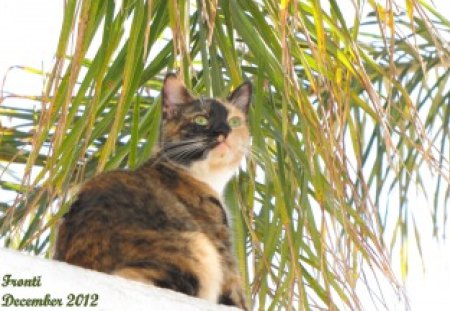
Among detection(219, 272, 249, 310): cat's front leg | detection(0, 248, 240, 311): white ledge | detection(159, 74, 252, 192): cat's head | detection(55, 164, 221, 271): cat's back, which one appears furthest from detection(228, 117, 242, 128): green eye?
detection(0, 248, 240, 311): white ledge

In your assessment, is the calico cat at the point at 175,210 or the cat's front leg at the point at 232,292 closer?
the calico cat at the point at 175,210

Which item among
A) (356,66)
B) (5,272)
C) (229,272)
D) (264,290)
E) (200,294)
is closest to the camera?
(5,272)

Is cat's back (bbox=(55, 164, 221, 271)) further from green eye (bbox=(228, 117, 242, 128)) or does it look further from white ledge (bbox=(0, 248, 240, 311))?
white ledge (bbox=(0, 248, 240, 311))

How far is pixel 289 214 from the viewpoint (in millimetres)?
2250

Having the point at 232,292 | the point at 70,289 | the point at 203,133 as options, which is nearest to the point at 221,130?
the point at 203,133

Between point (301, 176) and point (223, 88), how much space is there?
0.87 ft

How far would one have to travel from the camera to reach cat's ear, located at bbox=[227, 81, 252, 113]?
7.15ft

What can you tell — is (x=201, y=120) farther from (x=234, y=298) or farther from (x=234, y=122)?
(x=234, y=298)

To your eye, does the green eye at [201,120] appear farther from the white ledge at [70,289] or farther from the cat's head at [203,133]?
the white ledge at [70,289]

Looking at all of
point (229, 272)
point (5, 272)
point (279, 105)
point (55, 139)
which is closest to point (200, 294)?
A: point (229, 272)

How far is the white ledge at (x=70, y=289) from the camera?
121cm

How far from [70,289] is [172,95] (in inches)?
36.7

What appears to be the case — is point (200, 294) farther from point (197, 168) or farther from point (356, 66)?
point (356, 66)

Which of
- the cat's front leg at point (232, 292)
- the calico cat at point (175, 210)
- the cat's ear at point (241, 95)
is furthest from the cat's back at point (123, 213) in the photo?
the cat's ear at point (241, 95)
